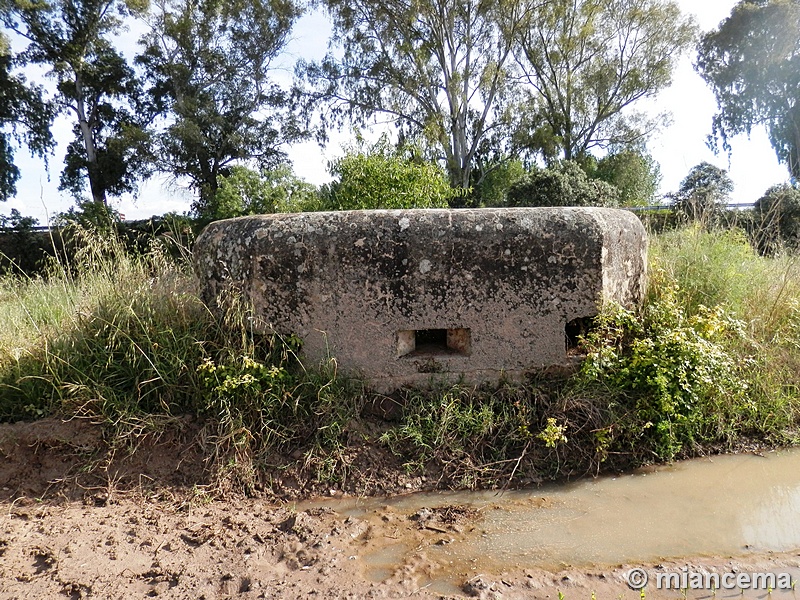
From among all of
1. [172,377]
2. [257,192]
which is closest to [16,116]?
[257,192]

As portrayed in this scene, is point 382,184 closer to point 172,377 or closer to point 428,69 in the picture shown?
point 172,377

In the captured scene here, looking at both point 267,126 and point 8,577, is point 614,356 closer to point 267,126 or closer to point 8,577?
point 8,577

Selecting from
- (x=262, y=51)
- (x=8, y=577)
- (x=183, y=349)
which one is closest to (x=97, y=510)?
(x=8, y=577)

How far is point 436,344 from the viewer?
3.55 metres

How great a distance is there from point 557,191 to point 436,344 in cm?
1006

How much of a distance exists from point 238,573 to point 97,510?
3.08 feet

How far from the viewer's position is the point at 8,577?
211 cm

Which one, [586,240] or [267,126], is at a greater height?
[267,126]

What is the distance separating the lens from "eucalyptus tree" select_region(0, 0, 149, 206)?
1641cm

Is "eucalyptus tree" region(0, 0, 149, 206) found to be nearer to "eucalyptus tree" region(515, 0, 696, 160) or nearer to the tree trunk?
the tree trunk

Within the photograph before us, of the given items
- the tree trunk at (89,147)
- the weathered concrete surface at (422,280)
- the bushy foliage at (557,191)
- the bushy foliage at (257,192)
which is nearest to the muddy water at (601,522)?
the weathered concrete surface at (422,280)

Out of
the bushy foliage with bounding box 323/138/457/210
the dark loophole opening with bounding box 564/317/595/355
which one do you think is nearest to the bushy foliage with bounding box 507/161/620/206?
the bushy foliage with bounding box 323/138/457/210

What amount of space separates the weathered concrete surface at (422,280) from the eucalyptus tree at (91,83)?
15796mm

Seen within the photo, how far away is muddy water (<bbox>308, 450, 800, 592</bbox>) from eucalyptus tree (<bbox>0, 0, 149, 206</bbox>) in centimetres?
1703
